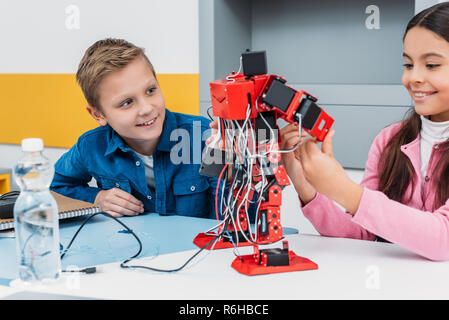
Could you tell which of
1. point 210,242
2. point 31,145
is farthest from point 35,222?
point 210,242

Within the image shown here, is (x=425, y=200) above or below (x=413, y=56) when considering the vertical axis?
below

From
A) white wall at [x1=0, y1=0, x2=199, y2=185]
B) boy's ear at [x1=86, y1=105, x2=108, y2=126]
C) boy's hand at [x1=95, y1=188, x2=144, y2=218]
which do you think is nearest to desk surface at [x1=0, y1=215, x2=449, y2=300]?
boy's hand at [x1=95, y1=188, x2=144, y2=218]

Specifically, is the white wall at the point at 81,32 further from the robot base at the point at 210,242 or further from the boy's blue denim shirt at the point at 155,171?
the robot base at the point at 210,242

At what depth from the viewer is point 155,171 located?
153 centimetres

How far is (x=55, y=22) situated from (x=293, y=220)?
1.49m

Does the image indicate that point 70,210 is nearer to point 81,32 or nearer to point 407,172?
point 407,172

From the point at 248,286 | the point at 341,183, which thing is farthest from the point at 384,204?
the point at 248,286

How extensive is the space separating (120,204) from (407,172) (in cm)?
74

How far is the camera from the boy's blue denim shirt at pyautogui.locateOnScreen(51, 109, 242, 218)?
5.01 feet

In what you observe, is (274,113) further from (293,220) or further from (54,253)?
(293,220)

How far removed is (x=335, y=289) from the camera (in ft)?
2.76

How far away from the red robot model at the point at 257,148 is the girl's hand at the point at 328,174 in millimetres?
30

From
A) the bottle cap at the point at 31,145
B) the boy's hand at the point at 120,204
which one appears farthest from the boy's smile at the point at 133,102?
the bottle cap at the point at 31,145

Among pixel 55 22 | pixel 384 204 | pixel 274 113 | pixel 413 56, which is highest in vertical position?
pixel 55 22
